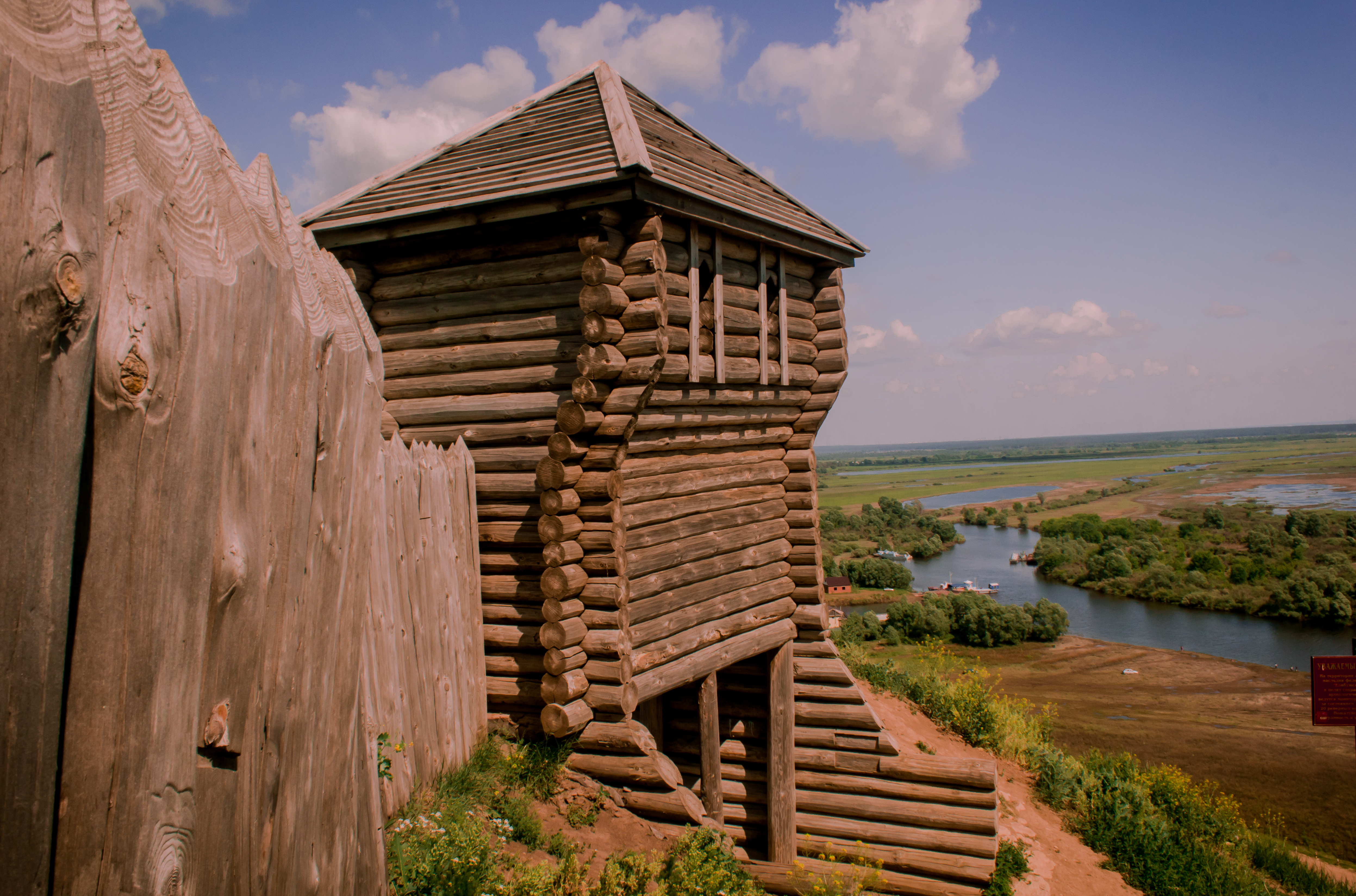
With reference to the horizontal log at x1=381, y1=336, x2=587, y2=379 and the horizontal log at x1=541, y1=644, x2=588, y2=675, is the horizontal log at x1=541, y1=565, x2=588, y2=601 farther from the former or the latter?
the horizontal log at x1=381, y1=336, x2=587, y2=379

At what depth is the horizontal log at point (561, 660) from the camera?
Result: 21.2ft

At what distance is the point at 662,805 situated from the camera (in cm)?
662

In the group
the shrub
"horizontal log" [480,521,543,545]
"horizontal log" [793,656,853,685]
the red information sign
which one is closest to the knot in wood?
"horizontal log" [480,521,543,545]

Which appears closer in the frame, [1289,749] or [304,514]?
[304,514]

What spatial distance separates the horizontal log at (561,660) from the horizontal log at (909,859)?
4.56 m

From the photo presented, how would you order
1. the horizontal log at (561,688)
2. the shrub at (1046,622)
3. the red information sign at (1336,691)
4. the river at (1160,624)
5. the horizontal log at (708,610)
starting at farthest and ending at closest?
the river at (1160,624) < the shrub at (1046,622) < the red information sign at (1336,691) < the horizontal log at (708,610) < the horizontal log at (561,688)

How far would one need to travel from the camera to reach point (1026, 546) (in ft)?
295

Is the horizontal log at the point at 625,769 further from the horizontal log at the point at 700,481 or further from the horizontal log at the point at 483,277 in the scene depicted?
the horizontal log at the point at 483,277

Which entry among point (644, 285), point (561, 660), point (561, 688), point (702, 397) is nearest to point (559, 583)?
point (561, 660)

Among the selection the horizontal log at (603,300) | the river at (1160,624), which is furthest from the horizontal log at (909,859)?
the river at (1160,624)

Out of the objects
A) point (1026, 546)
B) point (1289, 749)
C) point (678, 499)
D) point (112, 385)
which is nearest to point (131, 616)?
point (112, 385)

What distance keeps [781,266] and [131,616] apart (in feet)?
26.5

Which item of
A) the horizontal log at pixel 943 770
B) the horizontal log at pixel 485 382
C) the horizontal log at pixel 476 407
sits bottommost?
the horizontal log at pixel 943 770

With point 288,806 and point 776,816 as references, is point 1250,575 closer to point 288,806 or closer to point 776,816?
point 776,816
